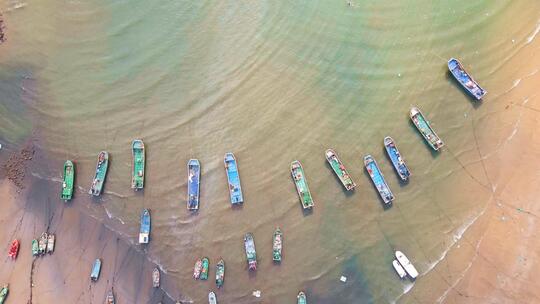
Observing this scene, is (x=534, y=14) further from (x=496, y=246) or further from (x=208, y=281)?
(x=208, y=281)

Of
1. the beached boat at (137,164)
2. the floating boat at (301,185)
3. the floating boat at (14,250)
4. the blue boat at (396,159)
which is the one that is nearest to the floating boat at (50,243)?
the floating boat at (14,250)

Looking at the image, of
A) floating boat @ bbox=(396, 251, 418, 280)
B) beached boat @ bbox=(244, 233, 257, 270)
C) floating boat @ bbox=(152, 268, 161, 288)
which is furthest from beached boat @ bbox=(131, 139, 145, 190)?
floating boat @ bbox=(396, 251, 418, 280)

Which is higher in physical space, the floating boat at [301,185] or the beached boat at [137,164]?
the beached boat at [137,164]

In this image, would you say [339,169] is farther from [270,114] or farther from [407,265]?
[407,265]

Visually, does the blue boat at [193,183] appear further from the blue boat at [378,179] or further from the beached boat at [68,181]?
the blue boat at [378,179]

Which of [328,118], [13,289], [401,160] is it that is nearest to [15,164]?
[13,289]

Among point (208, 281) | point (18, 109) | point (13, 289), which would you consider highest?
point (18, 109)

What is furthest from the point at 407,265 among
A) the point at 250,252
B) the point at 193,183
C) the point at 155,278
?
the point at 155,278
